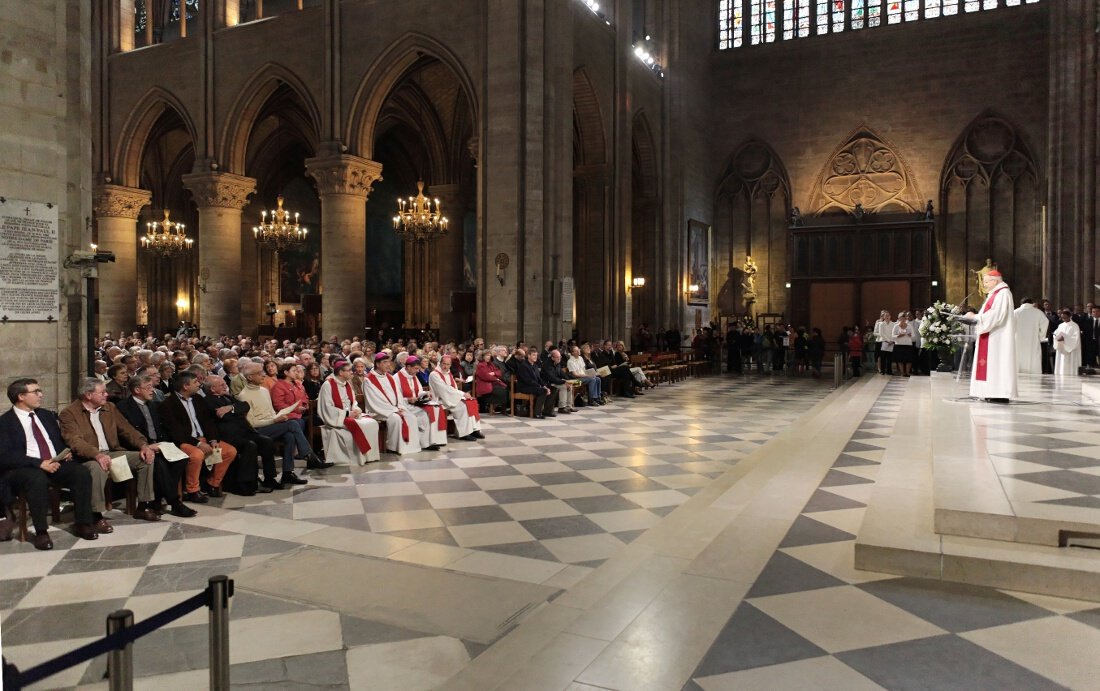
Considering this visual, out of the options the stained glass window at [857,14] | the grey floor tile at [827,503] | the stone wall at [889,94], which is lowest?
the grey floor tile at [827,503]

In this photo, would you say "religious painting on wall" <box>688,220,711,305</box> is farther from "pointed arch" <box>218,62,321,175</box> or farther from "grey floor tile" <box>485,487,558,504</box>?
A: "grey floor tile" <box>485,487,558,504</box>

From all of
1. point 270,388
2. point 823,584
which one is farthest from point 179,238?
point 823,584

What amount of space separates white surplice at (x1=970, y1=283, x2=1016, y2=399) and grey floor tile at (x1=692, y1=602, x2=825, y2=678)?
270 inches

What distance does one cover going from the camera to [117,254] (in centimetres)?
2181

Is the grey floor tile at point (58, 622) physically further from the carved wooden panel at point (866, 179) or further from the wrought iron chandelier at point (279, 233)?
the carved wooden panel at point (866, 179)

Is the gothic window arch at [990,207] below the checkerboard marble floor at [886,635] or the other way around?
the other way around

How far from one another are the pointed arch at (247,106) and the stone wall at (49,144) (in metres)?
12.3

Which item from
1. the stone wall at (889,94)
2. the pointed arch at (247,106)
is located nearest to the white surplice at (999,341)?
the pointed arch at (247,106)

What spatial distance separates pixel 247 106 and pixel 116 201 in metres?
5.07

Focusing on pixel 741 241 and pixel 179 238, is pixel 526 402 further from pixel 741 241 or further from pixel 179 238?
pixel 741 241

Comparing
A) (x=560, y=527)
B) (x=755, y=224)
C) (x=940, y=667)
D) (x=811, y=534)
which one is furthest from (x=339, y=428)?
(x=755, y=224)

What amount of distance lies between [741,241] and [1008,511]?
82.7 ft

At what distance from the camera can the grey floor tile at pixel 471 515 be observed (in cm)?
618

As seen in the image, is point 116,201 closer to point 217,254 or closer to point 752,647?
point 217,254
